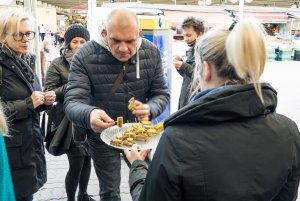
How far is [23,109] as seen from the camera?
2.13 metres

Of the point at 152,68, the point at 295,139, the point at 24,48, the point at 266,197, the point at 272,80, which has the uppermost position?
the point at 24,48

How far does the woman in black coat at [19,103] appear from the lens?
83.0 inches

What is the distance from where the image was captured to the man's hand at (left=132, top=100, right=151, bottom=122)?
6.52 feet

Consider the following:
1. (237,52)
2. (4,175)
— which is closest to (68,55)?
(4,175)

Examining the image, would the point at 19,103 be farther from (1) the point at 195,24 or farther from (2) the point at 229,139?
(1) the point at 195,24

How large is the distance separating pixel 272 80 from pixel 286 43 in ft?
27.9

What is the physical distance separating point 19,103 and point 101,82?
0.59 m

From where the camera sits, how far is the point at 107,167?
7.06ft

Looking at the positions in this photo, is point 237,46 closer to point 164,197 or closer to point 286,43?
point 164,197

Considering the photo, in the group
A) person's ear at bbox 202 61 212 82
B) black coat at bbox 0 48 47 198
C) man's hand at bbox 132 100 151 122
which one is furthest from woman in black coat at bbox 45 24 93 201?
person's ear at bbox 202 61 212 82

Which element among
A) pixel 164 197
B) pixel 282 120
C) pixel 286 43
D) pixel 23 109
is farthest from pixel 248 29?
pixel 286 43

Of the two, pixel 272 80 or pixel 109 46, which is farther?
pixel 272 80

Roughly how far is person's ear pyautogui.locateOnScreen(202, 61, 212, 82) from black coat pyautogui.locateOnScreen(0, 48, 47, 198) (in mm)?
1439

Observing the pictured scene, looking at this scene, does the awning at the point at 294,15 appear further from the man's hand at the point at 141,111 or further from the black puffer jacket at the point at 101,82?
the man's hand at the point at 141,111
